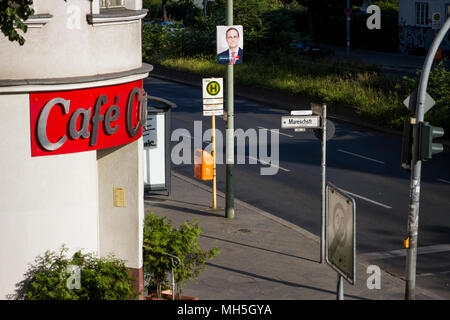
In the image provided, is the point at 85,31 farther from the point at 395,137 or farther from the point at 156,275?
the point at 395,137

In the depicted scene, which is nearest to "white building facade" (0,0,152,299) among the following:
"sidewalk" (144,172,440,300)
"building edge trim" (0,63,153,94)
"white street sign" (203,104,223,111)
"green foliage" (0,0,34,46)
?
"building edge trim" (0,63,153,94)

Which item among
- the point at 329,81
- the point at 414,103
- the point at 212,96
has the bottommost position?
the point at 329,81

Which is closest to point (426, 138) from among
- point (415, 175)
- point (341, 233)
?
point (415, 175)

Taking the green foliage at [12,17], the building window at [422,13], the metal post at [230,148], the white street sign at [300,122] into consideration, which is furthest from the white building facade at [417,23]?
the green foliage at [12,17]

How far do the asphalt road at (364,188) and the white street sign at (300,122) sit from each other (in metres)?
2.94

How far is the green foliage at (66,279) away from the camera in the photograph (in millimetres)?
10602

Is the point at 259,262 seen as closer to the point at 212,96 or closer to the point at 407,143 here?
the point at 407,143

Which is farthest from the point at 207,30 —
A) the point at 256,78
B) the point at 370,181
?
the point at 370,181

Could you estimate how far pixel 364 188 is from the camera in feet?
71.9

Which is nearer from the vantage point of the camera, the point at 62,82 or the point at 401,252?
the point at 62,82

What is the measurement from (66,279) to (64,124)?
202 centimetres

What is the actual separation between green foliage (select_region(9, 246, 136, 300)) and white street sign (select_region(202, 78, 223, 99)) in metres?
8.40

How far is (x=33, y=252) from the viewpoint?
10.8 meters
